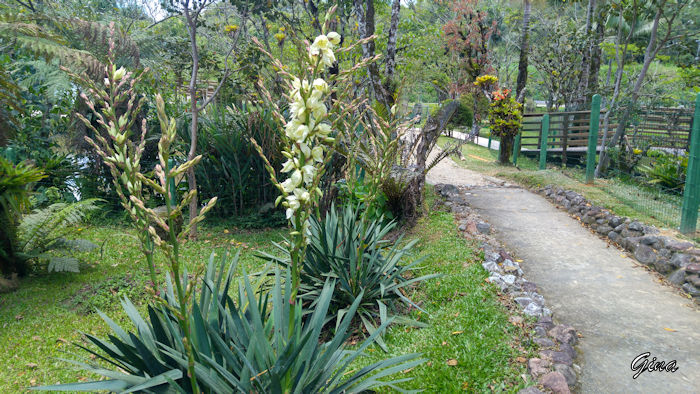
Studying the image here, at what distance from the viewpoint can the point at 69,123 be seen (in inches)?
323

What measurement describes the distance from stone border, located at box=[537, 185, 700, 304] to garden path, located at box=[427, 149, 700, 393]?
0.13 metres

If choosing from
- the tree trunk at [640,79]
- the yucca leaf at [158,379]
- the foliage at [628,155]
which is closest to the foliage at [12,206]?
the yucca leaf at [158,379]

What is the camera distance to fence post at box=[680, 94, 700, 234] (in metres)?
5.84

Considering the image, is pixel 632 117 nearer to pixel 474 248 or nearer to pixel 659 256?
pixel 659 256

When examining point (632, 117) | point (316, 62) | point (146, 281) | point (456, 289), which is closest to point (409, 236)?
point (456, 289)

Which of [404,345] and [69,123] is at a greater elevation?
[69,123]

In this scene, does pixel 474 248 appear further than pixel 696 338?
Yes

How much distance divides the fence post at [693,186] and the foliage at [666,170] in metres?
2.04

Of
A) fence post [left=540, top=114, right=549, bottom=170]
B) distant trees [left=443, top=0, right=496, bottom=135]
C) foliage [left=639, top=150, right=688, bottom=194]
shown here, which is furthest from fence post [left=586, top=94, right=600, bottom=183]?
distant trees [left=443, top=0, right=496, bottom=135]

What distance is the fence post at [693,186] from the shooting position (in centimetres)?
584

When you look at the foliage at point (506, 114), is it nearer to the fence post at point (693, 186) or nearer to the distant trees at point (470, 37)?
the distant trees at point (470, 37)

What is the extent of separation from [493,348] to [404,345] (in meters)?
0.68

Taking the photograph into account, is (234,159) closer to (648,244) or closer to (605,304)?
(605,304)

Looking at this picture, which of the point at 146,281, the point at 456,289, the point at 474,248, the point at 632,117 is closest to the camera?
the point at 456,289
